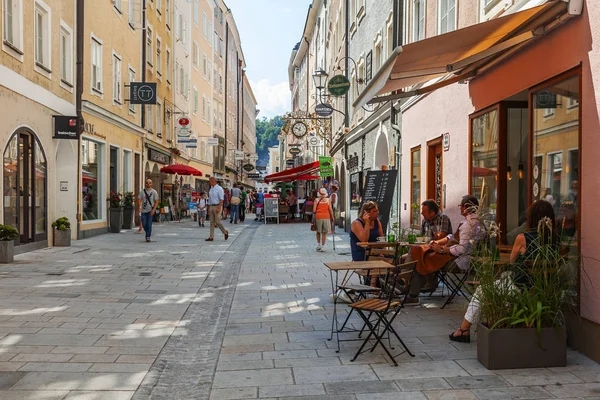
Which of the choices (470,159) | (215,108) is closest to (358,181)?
(470,159)

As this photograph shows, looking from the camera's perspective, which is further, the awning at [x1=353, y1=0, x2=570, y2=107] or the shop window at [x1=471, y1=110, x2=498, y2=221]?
the shop window at [x1=471, y1=110, x2=498, y2=221]

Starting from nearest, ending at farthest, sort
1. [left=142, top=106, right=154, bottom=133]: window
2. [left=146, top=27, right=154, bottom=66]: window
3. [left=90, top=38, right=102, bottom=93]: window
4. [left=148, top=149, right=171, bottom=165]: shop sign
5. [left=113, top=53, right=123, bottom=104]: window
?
[left=90, top=38, right=102, bottom=93]: window
[left=113, top=53, right=123, bottom=104]: window
[left=146, top=27, right=154, bottom=66]: window
[left=142, top=106, right=154, bottom=133]: window
[left=148, top=149, right=171, bottom=165]: shop sign

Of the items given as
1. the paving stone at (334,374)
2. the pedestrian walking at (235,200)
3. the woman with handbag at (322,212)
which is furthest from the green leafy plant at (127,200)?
the paving stone at (334,374)

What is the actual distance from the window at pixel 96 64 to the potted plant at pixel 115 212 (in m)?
3.54

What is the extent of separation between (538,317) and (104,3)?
1849 centimetres

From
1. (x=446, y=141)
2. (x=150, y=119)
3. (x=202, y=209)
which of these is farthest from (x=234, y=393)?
(x=150, y=119)

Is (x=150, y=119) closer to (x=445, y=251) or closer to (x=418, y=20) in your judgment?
(x=418, y=20)

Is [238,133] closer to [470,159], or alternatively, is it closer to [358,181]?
[358,181]

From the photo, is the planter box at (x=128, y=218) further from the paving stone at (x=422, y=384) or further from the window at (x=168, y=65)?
the paving stone at (x=422, y=384)

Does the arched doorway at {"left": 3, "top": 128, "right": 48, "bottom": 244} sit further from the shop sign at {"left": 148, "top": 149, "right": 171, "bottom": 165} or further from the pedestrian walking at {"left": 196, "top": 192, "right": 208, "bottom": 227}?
the shop sign at {"left": 148, "top": 149, "right": 171, "bottom": 165}

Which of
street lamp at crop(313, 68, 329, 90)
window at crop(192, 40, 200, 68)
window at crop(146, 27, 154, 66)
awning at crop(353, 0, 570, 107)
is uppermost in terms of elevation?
window at crop(192, 40, 200, 68)

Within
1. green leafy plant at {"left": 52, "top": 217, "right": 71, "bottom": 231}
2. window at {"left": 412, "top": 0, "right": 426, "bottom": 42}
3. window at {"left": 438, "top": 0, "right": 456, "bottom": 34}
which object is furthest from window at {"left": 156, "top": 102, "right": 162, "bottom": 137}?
window at {"left": 438, "top": 0, "right": 456, "bottom": 34}

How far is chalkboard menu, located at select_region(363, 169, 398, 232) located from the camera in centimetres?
1240

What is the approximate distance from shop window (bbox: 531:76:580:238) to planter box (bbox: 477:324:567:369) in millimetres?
1185
